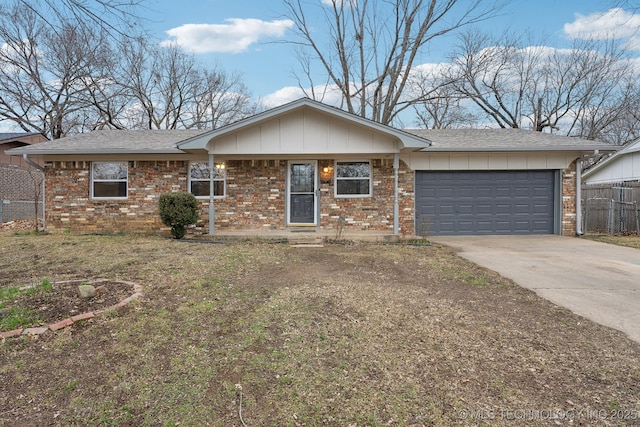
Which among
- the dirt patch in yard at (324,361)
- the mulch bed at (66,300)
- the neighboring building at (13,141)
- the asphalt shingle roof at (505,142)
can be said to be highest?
the neighboring building at (13,141)

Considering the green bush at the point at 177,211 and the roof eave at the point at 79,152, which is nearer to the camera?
the green bush at the point at 177,211

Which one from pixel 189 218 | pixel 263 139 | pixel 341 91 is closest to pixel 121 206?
pixel 189 218

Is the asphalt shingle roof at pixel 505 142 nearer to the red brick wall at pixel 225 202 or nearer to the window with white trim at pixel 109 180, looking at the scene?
the red brick wall at pixel 225 202

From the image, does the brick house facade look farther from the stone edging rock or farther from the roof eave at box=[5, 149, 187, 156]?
the stone edging rock

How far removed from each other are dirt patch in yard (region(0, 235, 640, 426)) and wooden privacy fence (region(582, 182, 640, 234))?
9.86 meters

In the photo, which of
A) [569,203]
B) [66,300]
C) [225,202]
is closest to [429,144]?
[569,203]

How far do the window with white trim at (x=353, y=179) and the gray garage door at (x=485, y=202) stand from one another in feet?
4.96

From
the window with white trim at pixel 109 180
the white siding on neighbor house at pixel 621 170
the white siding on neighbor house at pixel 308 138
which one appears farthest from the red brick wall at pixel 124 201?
the white siding on neighbor house at pixel 621 170

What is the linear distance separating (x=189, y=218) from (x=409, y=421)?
7977mm

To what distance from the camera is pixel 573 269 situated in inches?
227

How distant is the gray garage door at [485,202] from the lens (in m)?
10.1

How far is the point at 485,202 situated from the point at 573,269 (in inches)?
182

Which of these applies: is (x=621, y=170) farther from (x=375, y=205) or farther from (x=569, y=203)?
(x=375, y=205)

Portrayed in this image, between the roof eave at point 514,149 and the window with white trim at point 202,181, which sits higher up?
the roof eave at point 514,149
